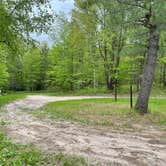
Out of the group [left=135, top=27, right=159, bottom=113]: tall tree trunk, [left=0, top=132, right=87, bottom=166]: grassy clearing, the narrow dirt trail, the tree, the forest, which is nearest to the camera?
[left=0, top=132, right=87, bottom=166]: grassy clearing

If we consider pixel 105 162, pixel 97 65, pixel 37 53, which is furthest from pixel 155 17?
pixel 37 53

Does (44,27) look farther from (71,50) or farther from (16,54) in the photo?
(71,50)

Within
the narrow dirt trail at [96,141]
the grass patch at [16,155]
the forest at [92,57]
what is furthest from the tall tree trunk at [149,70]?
the grass patch at [16,155]

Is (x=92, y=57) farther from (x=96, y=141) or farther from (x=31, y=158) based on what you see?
(x=31, y=158)

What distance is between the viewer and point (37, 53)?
33.8 m

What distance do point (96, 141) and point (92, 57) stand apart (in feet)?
63.9

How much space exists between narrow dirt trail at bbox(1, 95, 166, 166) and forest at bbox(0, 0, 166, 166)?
15 centimetres

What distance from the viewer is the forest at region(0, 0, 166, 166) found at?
9.31m

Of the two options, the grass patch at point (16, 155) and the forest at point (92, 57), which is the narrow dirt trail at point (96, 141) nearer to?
the forest at point (92, 57)

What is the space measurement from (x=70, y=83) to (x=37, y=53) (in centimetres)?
844

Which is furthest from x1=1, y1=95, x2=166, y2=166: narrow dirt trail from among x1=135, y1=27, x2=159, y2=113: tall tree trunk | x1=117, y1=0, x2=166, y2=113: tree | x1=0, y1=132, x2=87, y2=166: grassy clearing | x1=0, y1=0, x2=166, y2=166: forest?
x1=117, y1=0, x2=166, y2=113: tree

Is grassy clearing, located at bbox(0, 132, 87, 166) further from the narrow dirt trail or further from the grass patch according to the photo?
the narrow dirt trail

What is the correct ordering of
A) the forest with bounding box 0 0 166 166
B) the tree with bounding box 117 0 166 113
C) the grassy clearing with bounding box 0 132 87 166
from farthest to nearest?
1. the forest with bounding box 0 0 166 166
2. the tree with bounding box 117 0 166 113
3. the grassy clearing with bounding box 0 132 87 166

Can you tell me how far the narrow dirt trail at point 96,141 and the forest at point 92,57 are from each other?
15cm
